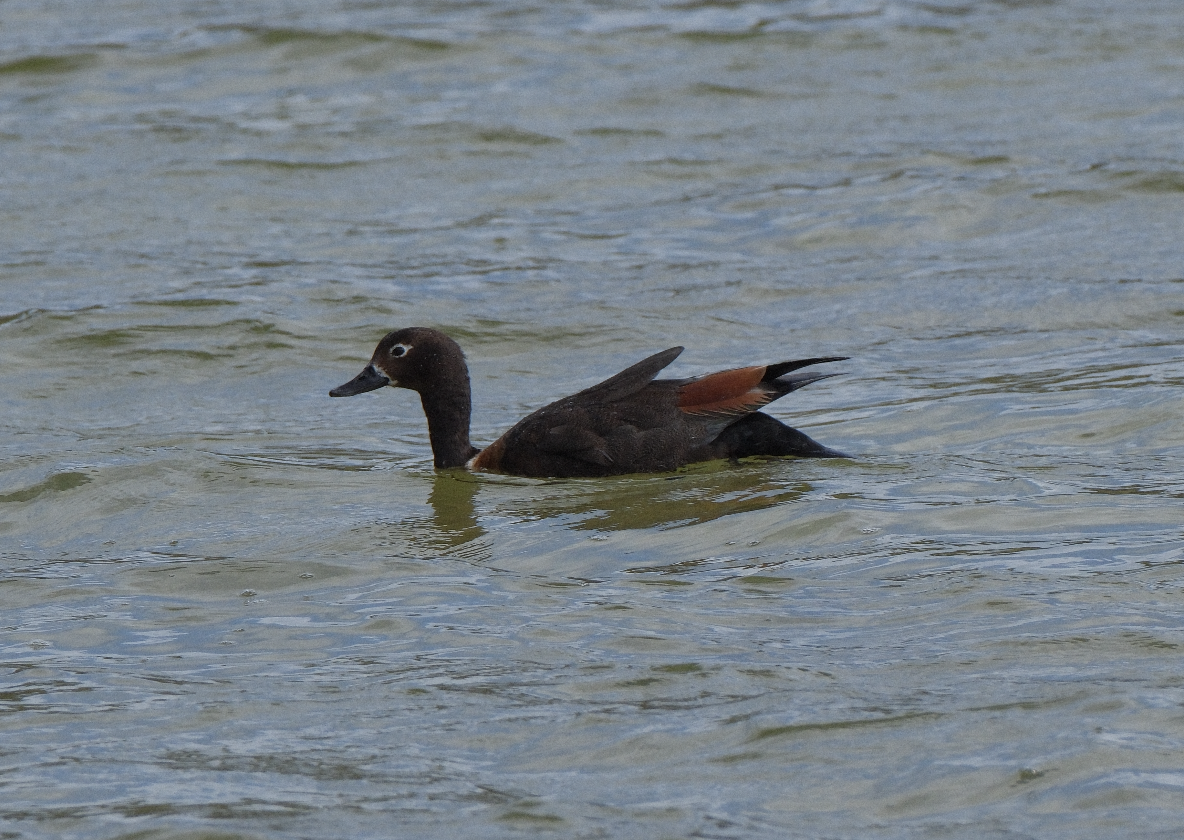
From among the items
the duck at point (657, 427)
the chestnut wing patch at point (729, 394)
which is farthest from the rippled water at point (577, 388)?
the chestnut wing patch at point (729, 394)

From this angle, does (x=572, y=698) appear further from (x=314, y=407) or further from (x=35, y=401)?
(x=35, y=401)

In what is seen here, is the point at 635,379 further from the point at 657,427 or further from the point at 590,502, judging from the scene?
the point at 590,502

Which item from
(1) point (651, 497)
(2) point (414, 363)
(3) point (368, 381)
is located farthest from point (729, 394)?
(3) point (368, 381)

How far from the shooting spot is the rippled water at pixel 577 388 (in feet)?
17.3

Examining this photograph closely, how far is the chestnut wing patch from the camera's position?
8.66m

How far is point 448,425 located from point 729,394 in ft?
5.44

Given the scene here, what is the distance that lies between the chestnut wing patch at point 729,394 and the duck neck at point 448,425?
1.34m

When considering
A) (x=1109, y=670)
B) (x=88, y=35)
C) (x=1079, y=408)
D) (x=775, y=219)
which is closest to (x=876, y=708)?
(x=1109, y=670)

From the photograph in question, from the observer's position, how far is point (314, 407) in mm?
11305

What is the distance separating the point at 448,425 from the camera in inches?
376

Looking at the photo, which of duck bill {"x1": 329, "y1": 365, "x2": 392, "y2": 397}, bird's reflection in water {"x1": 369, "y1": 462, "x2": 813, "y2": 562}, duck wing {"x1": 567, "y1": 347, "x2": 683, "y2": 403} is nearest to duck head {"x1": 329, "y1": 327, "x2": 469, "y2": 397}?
duck bill {"x1": 329, "y1": 365, "x2": 392, "y2": 397}

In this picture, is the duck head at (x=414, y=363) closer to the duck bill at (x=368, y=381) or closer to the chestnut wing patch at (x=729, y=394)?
the duck bill at (x=368, y=381)

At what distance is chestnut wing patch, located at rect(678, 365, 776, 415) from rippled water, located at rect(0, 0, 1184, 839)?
1.08 ft

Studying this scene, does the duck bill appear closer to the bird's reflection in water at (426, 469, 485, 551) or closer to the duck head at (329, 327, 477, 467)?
the duck head at (329, 327, 477, 467)
